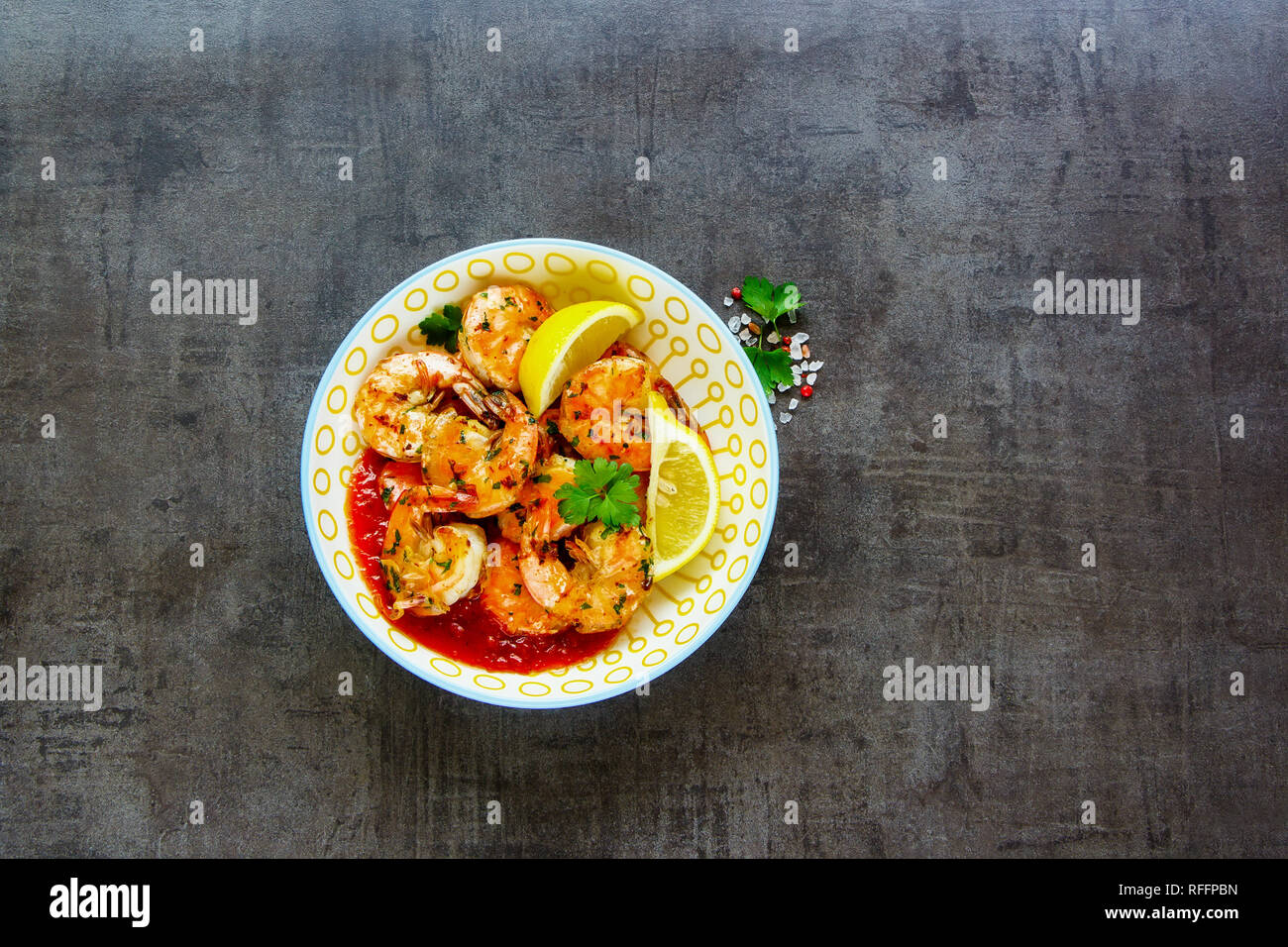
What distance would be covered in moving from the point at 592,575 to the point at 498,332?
77 cm

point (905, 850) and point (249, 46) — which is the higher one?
point (249, 46)

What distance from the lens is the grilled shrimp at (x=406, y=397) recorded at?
2594 millimetres

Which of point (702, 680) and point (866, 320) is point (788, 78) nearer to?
point (866, 320)

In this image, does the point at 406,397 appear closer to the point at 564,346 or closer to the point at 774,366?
the point at 564,346

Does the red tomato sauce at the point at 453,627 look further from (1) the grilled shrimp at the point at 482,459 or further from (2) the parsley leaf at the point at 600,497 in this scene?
(2) the parsley leaf at the point at 600,497

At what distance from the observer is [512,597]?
8.79 feet

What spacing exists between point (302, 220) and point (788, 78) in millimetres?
1854

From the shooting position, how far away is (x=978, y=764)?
10.6ft

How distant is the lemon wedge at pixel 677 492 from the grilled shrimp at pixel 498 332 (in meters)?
0.43

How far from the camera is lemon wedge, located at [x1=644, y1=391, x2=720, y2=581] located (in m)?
2.60

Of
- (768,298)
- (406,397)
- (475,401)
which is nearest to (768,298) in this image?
(768,298)

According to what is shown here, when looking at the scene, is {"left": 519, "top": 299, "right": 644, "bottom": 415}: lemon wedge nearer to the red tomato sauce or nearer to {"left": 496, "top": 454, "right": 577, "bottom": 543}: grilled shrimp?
{"left": 496, "top": 454, "right": 577, "bottom": 543}: grilled shrimp

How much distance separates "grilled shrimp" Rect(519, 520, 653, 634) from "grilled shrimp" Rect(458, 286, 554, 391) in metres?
0.51
